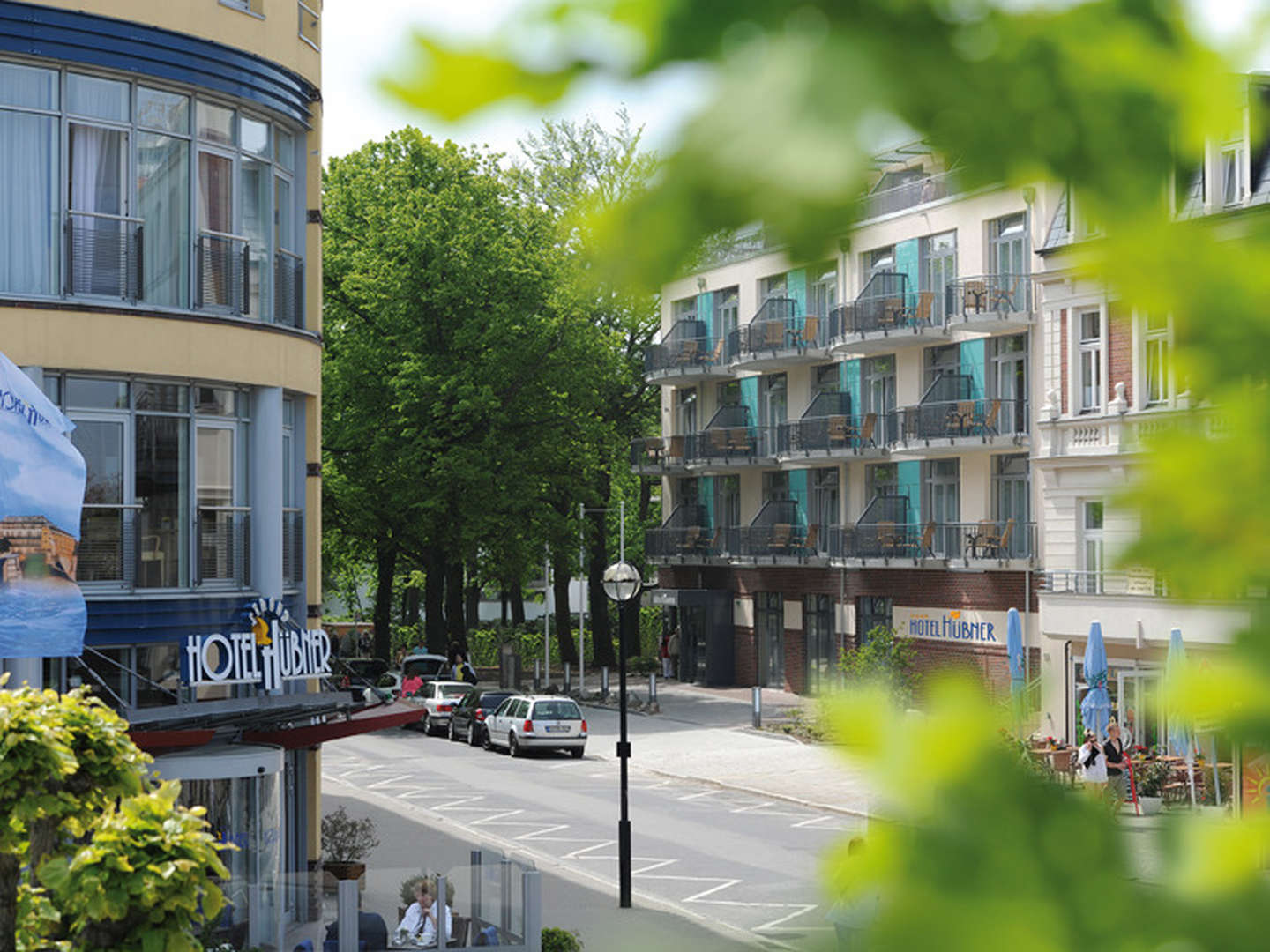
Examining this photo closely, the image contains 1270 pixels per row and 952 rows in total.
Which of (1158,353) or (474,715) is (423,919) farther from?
(474,715)

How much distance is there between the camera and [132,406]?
19844 millimetres

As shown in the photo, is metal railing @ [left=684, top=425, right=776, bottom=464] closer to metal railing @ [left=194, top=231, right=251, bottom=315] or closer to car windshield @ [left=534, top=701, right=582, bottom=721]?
car windshield @ [left=534, top=701, right=582, bottom=721]

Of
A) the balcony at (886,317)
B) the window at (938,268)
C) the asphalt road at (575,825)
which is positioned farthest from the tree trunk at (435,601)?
the window at (938,268)

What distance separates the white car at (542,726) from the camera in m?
42.2

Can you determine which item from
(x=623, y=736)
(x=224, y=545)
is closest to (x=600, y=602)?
(x=623, y=736)

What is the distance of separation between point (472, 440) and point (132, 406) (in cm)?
3005

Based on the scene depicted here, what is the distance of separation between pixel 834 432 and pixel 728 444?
251 inches

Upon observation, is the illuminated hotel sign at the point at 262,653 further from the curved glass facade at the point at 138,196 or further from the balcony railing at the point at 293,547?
the curved glass facade at the point at 138,196

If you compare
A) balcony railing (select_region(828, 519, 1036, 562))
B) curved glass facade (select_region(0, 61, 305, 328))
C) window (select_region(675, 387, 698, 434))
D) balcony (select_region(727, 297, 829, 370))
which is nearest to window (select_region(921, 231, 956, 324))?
balcony (select_region(727, 297, 829, 370))

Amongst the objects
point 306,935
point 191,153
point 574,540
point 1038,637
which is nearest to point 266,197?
point 191,153

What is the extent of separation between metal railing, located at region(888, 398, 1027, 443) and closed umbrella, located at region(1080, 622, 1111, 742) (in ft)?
30.8

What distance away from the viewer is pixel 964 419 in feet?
145

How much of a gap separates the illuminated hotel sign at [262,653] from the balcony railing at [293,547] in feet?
4.06

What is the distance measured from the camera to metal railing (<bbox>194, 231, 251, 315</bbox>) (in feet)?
67.4
